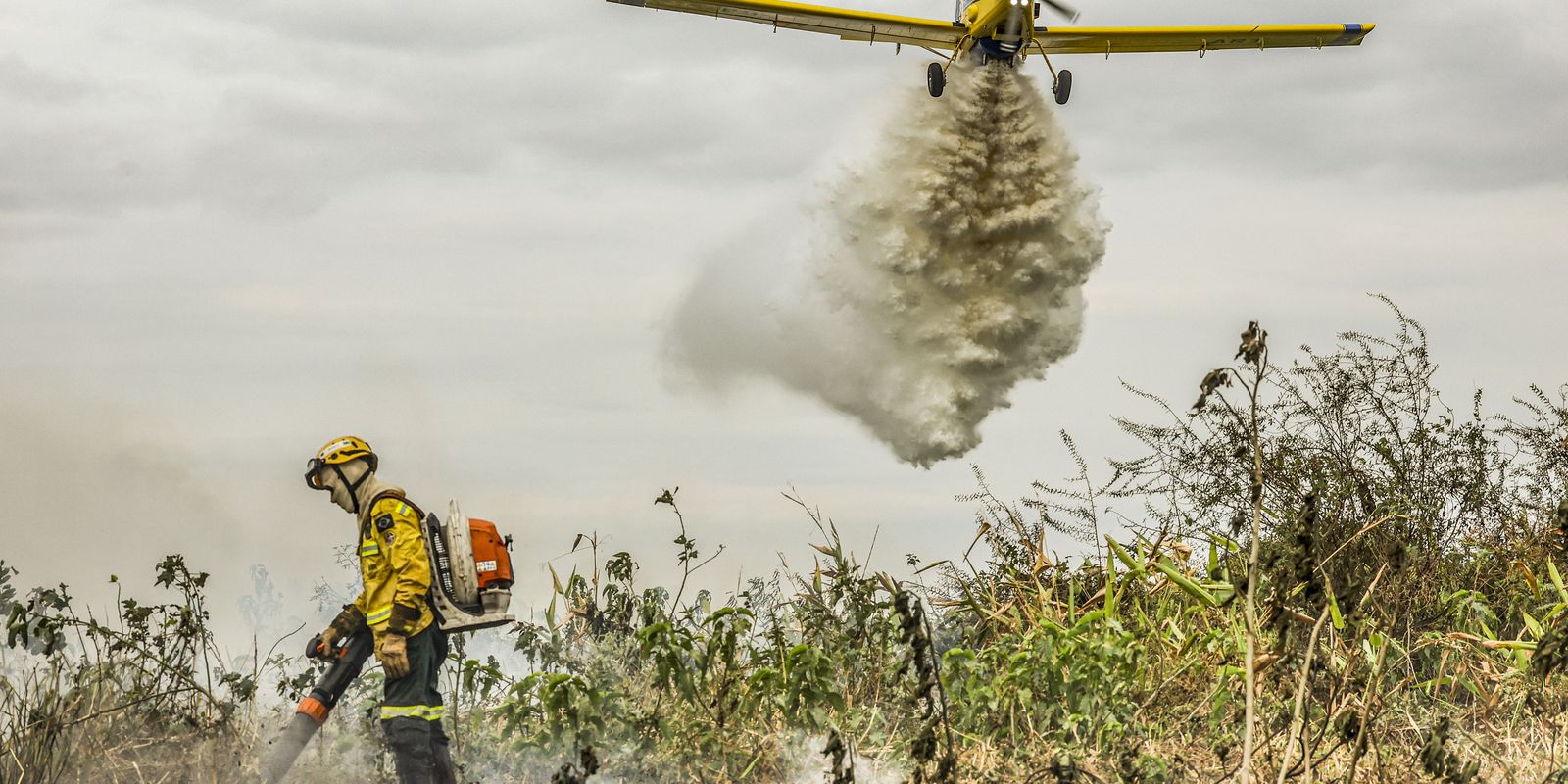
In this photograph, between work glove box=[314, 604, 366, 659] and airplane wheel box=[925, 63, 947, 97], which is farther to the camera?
airplane wheel box=[925, 63, 947, 97]

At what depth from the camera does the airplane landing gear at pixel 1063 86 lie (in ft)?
62.3

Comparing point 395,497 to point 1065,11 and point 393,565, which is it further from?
point 1065,11

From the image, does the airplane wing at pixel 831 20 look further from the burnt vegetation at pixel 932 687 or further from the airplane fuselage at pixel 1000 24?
the burnt vegetation at pixel 932 687

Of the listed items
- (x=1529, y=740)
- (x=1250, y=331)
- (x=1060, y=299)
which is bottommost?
(x=1529, y=740)

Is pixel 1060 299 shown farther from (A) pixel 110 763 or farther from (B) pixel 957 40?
(A) pixel 110 763

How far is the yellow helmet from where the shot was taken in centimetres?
745

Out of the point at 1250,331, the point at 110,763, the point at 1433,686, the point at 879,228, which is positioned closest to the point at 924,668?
the point at 1250,331

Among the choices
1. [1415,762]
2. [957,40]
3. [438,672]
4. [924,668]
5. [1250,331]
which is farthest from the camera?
[957,40]

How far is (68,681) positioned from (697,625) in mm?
3171

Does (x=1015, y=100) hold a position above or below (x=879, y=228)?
above

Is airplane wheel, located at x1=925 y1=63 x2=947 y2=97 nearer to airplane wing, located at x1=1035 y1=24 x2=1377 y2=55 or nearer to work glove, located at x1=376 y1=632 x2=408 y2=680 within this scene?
airplane wing, located at x1=1035 y1=24 x2=1377 y2=55

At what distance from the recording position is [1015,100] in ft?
63.6

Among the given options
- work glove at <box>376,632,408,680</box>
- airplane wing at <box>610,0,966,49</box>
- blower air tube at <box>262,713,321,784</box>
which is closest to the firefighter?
work glove at <box>376,632,408,680</box>

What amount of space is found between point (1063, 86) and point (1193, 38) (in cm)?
320
